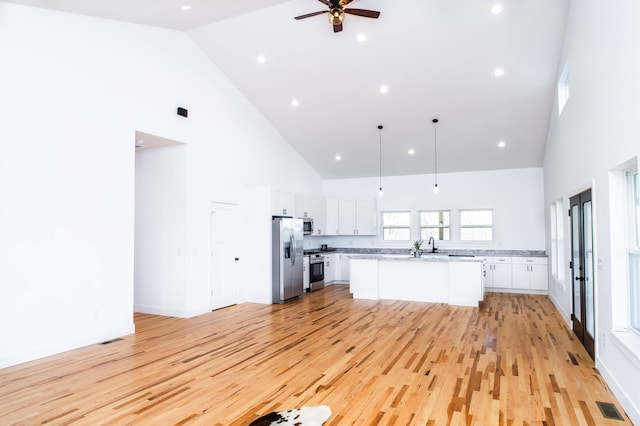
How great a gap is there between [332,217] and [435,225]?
273 centimetres

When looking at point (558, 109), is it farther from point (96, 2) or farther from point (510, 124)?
point (96, 2)

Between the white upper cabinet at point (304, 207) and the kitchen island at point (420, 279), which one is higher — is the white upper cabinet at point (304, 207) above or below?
above

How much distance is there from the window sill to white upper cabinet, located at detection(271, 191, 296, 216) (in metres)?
5.81

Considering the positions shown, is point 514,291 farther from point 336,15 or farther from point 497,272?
point 336,15

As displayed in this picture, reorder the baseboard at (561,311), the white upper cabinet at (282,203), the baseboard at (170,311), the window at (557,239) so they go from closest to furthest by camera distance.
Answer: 1. the baseboard at (561,311)
2. the baseboard at (170,311)
3. the window at (557,239)
4. the white upper cabinet at (282,203)

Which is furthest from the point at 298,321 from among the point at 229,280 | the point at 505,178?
the point at 505,178

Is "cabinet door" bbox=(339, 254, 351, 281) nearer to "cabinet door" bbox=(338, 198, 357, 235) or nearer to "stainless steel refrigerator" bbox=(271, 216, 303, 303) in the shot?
"cabinet door" bbox=(338, 198, 357, 235)

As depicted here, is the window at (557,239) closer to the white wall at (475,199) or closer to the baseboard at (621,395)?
the white wall at (475,199)

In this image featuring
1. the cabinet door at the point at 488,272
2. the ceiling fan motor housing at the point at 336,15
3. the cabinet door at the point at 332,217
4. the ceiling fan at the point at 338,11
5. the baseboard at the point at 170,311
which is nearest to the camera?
the ceiling fan at the point at 338,11

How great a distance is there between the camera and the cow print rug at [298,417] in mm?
2891

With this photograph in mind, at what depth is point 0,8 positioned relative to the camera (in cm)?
429

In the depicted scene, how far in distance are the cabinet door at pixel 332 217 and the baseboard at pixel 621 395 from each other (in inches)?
288

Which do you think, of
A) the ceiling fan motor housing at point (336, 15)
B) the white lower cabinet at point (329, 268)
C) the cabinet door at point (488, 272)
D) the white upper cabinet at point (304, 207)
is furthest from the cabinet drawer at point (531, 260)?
the ceiling fan motor housing at point (336, 15)

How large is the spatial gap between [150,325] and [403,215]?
22.7 feet
